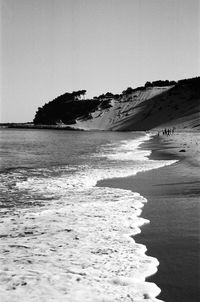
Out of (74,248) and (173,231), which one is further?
(173,231)

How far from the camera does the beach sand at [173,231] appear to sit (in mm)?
5518

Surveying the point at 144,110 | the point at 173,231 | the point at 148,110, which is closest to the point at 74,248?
the point at 173,231

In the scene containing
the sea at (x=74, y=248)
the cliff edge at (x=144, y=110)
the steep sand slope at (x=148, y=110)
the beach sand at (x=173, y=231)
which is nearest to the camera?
the sea at (x=74, y=248)

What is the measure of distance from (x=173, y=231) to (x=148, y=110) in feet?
561

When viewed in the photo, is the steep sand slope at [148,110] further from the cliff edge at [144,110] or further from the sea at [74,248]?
the sea at [74,248]

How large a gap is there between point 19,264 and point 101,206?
4758mm

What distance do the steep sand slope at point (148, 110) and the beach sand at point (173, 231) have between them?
130 meters

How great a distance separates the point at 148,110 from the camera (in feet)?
579

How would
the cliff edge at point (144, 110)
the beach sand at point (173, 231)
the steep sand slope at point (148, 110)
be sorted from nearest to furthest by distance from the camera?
the beach sand at point (173, 231) → the steep sand slope at point (148, 110) → the cliff edge at point (144, 110)

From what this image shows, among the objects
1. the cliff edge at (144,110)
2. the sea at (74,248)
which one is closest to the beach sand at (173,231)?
the sea at (74,248)

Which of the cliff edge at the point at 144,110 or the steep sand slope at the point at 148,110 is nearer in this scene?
the steep sand slope at the point at 148,110

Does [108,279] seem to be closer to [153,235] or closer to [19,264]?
[19,264]

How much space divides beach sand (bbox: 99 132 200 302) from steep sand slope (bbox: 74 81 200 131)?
130m

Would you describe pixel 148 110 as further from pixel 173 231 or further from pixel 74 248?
pixel 74 248
